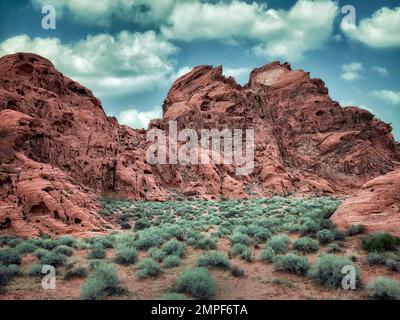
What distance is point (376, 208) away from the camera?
11547 millimetres

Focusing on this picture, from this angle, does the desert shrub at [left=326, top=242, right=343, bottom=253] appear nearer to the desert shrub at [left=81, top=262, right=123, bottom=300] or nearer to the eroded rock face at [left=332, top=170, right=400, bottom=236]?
the eroded rock face at [left=332, top=170, right=400, bottom=236]

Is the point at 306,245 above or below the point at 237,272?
Result: above

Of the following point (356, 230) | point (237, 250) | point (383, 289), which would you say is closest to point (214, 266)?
point (237, 250)

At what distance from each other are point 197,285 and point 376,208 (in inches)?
327

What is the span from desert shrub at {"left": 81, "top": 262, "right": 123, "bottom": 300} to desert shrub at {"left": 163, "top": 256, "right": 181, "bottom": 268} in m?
1.99

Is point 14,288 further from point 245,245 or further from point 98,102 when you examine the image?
point 98,102

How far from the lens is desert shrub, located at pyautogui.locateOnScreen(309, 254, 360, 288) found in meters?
7.53

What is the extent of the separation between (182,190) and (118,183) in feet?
32.0

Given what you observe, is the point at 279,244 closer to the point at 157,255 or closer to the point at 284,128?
the point at 157,255

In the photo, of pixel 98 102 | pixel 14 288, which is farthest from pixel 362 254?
pixel 98 102

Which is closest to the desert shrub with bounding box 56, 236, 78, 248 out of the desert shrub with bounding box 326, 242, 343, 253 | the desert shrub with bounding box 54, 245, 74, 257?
the desert shrub with bounding box 54, 245, 74, 257

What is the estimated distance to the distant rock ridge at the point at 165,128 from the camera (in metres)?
17.6

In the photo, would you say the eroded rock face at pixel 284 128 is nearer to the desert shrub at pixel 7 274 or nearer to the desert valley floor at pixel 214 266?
the desert valley floor at pixel 214 266

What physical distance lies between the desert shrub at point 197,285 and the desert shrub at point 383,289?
367cm
